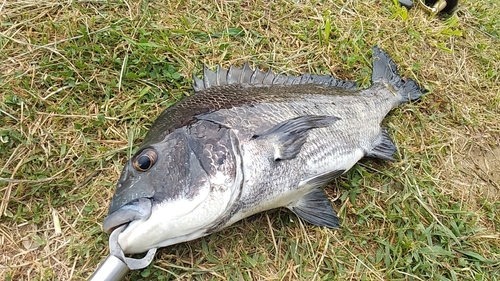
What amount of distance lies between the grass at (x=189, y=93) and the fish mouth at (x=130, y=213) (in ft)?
1.52

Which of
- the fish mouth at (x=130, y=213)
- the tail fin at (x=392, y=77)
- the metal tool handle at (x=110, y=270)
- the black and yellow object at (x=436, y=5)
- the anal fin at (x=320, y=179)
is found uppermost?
the black and yellow object at (x=436, y=5)

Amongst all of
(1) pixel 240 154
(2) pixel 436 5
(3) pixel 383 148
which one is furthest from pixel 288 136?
(2) pixel 436 5

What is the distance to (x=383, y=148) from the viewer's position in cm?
311

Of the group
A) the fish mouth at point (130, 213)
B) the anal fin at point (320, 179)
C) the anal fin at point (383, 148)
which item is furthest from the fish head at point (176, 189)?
the anal fin at point (383, 148)

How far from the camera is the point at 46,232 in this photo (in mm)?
2420

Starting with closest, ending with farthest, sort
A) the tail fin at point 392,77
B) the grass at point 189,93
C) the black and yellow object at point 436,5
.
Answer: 1. the grass at point 189,93
2. the tail fin at point 392,77
3. the black and yellow object at point 436,5

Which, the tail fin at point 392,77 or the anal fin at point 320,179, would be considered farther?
the tail fin at point 392,77

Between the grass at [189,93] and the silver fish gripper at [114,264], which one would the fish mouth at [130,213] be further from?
the grass at [189,93]

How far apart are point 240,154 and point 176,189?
0.41m

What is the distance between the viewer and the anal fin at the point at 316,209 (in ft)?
8.63

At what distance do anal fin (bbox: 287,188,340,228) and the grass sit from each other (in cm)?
9

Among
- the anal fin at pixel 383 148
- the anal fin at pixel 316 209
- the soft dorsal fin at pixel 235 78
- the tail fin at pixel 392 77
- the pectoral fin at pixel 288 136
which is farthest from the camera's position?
the tail fin at pixel 392 77

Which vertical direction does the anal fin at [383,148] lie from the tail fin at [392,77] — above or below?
below

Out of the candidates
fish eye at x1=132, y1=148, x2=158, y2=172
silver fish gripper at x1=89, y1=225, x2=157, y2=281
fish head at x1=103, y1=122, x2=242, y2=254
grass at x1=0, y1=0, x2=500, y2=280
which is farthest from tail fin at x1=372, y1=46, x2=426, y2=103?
silver fish gripper at x1=89, y1=225, x2=157, y2=281
